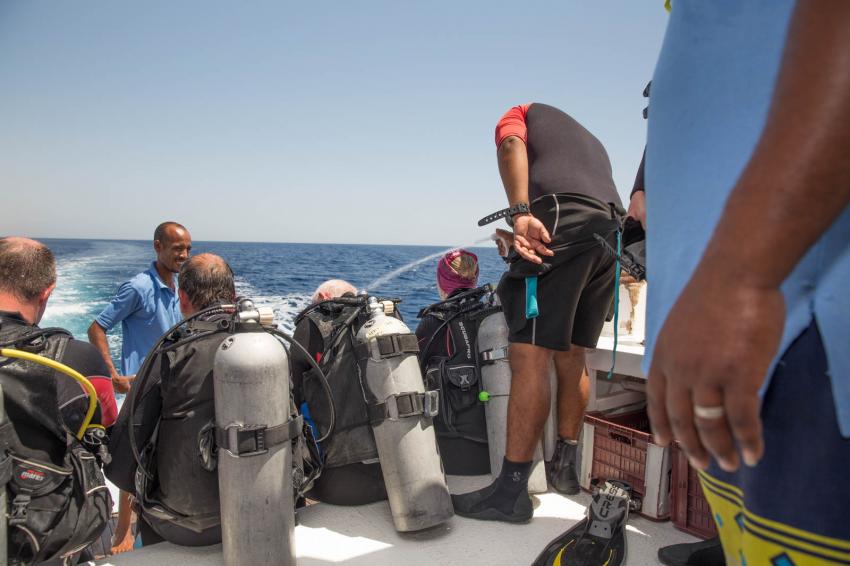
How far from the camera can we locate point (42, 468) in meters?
1.86

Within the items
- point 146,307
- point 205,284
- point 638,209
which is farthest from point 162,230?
point 638,209

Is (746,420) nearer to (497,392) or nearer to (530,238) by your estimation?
(530,238)

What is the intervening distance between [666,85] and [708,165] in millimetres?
→ 164

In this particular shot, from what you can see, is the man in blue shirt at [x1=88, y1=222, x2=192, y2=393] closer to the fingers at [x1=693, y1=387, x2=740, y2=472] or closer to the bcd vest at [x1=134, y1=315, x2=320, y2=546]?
the bcd vest at [x1=134, y1=315, x2=320, y2=546]

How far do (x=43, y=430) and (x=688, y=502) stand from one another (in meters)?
2.58

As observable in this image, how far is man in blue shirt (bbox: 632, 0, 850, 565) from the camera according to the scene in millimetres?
591

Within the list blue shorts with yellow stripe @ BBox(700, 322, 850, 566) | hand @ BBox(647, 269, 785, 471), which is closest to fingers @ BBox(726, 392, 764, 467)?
hand @ BBox(647, 269, 785, 471)

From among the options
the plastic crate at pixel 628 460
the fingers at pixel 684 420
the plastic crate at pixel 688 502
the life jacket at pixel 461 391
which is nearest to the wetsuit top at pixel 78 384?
the life jacket at pixel 461 391

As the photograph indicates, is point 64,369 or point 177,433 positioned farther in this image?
point 177,433

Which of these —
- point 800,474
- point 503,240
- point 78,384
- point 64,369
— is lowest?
point 78,384

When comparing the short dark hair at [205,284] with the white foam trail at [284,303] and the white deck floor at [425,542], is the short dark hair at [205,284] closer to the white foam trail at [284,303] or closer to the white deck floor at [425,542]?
the white deck floor at [425,542]

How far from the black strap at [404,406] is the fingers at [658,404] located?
1.81 meters

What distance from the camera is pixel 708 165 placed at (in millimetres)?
809

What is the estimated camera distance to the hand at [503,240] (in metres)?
2.54
